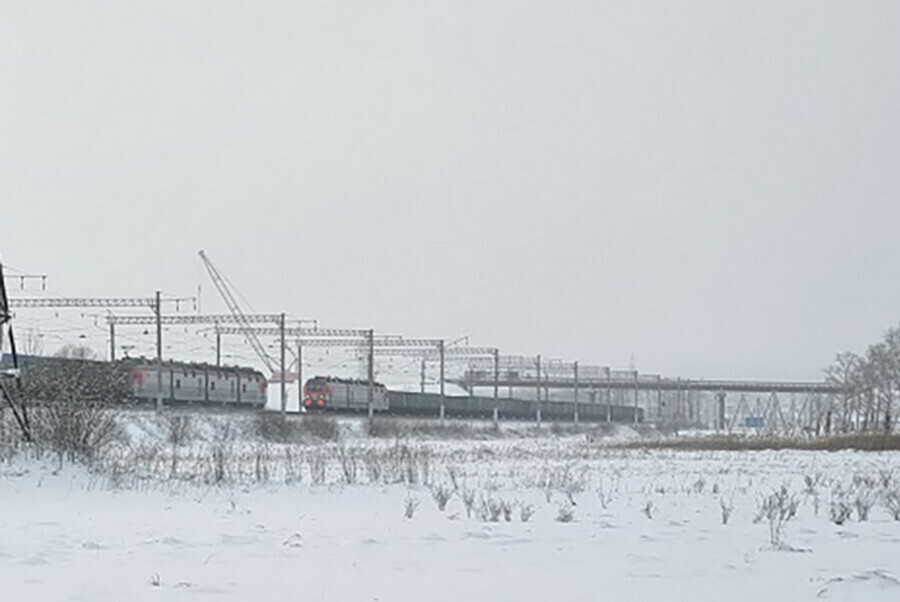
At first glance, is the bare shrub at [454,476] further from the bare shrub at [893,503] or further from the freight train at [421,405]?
the freight train at [421,405]

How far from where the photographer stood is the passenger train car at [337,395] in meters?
84.7

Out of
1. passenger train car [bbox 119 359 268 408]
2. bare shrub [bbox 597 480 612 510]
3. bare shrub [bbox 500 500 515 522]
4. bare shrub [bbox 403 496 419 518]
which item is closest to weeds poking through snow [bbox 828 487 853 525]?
bare shrub [bbox 597 480 612 510]

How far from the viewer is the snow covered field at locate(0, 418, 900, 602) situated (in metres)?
11.3

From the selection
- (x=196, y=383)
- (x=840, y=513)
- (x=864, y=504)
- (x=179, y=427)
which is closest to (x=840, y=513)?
(x=840, y=513)

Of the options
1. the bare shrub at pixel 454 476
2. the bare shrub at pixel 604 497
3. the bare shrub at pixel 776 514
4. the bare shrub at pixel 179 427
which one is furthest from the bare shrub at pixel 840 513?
the bare shrub at pixel 179 427

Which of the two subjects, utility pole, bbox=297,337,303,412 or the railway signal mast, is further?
utility pole, bbox=297,337,303,412

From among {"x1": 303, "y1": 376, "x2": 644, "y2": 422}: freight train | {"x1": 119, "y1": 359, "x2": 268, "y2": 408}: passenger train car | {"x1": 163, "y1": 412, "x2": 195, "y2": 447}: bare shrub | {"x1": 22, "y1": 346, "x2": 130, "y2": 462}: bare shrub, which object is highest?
{"x1": 22, "y1": 346, "x2": 130, "y2": 462}: bare shrub

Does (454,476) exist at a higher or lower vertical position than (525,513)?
lower

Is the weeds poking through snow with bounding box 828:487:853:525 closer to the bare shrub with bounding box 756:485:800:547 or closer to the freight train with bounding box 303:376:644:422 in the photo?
the bare shrub with bounding box 756:485:800:547

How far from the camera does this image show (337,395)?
86.3 metres

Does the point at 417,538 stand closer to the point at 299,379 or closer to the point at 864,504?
the point at 864,504

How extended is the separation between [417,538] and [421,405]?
85.7 meters

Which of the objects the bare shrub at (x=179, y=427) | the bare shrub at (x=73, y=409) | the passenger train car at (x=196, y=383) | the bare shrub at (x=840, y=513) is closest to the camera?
the bare shrub at (x=840, y=513)

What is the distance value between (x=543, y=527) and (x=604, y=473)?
13.9 m
